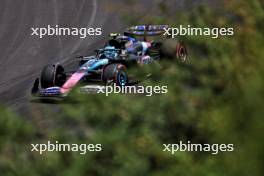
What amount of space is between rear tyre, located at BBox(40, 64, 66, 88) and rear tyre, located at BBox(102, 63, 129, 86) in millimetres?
1129

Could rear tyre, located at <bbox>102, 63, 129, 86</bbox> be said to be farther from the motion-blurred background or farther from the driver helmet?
the motion-blurred background

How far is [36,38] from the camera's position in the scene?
18.8 metres

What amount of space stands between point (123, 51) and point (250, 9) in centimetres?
1112

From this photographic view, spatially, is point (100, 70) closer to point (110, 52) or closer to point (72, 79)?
point (110, 52)

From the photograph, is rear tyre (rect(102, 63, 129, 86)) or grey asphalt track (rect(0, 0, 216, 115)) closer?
rear tyre (rect(102, 63, 129, 86))

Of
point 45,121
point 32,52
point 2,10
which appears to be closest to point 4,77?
point 32,52

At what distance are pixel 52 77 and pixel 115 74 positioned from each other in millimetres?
1468

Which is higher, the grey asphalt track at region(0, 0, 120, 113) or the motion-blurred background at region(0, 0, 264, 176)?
the grey asphalt track at region(0, 0, 120, 113)

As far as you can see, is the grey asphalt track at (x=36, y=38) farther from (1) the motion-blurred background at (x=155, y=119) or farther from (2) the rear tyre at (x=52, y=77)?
(1) the motion-blurred background at (x=155, y=119)

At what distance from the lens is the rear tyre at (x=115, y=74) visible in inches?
515

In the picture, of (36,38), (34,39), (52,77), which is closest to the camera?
(52,77)

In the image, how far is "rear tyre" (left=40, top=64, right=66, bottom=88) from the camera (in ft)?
44.3

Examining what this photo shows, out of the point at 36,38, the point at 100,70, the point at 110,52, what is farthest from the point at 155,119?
the point at 36,38

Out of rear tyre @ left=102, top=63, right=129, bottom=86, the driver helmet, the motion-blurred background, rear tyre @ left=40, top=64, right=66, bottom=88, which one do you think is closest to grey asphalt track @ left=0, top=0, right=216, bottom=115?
rear tyre @ left=40, top=64, right=66, bottom=88
